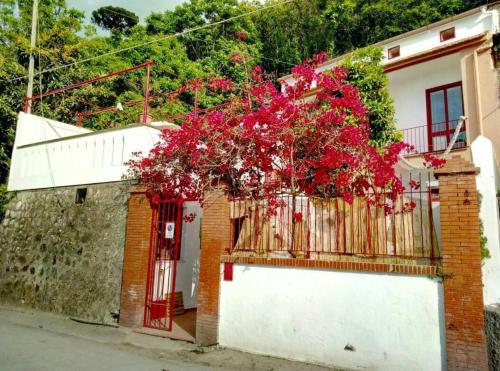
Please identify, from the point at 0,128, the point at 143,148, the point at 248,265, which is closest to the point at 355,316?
the point at 248,265

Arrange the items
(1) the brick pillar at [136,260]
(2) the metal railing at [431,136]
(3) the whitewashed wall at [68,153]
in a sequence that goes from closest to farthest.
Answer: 1. (1) the brick pillar at [136,260]
2. (3) the whitewashed wall at [68,153]
3. (2) the metal railing at [431,136]

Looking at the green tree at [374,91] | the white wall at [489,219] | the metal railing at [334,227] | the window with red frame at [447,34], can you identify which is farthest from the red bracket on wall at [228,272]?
the window with red frame at [447,34]

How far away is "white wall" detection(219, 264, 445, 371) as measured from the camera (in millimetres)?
5258

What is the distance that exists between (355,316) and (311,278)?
899mm

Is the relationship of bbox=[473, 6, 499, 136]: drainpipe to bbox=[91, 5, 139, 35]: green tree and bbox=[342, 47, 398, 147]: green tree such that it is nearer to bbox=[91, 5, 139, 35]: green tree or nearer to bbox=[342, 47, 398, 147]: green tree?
bbox=[342, 47, 398, 147]: green tree

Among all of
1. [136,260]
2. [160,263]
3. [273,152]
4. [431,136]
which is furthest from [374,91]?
[136,260]

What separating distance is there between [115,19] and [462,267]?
34.3 m

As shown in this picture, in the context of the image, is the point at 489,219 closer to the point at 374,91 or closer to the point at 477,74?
the point at 374,91

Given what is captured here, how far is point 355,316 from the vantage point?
5750mm

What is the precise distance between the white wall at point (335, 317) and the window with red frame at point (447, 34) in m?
12.2

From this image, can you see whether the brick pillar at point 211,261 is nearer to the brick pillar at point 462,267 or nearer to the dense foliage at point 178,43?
the brick pillar at point 462,267

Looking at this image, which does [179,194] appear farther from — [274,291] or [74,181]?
[74,181]

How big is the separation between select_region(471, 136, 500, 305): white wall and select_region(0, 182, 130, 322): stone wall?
291 inches

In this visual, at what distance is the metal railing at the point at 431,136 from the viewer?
12844mm
